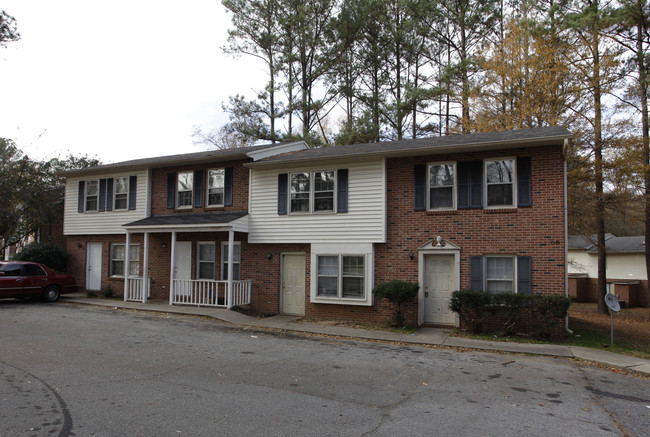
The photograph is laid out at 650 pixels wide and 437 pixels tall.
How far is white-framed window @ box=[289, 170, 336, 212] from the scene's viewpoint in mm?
14719

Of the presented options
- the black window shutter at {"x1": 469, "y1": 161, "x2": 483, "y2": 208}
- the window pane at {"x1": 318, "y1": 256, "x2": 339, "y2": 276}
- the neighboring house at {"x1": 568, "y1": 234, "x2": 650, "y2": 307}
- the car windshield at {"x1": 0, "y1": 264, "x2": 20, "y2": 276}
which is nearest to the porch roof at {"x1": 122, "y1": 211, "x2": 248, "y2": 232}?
the window pane at {"x1": 318, "y1": 256, "x2": 339, "y2": 276}

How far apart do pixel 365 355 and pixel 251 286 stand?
7.12 meters

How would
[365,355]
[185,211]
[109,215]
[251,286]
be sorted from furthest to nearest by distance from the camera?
1. [109,215]
2. [185,211]
3. [251,286]
4. [365,355]

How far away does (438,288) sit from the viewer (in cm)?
1338

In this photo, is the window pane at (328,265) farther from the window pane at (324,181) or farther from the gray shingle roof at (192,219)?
the gray shingle roof at (192,219)

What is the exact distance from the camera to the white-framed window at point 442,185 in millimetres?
13250

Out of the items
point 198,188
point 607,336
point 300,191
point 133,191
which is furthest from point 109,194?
point 607,336

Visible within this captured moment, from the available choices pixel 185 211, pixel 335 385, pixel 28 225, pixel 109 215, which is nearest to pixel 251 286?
pixel 185 211

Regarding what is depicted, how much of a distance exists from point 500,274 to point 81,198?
17252 mm

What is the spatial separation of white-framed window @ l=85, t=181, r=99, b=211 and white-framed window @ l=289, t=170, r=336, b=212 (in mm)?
9653

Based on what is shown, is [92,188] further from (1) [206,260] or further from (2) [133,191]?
(1) [206,260]

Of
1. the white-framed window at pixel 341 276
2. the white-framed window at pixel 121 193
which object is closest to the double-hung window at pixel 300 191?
the white-framed window at pixel 341 276

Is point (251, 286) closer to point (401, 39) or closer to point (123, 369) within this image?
point (123, 369)

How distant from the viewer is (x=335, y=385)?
706 centimetres
